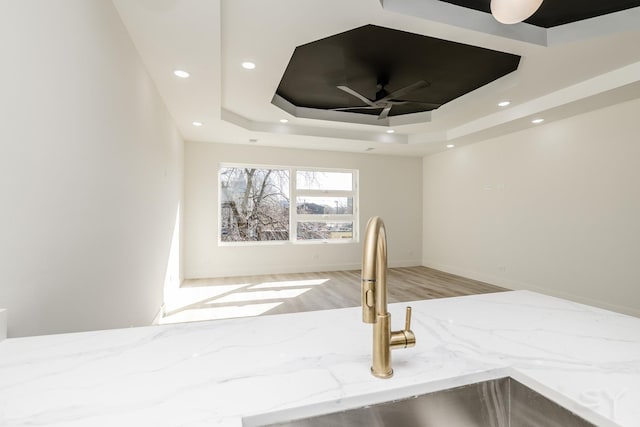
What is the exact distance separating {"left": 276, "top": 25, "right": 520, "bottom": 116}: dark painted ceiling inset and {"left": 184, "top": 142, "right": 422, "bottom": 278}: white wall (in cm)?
195

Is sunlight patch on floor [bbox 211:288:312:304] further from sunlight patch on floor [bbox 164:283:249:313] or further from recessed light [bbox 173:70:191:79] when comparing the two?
recessed light [bbox 173:70:191:79]

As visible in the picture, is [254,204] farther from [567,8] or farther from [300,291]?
[567,8]

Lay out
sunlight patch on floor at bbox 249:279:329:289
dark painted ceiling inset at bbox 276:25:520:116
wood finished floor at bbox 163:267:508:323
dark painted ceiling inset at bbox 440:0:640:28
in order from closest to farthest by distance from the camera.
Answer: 1. dark painted ceiling inset at bbox 440:0:640:28
2. dark painted ceiling inset at bbox 276:25:520:116
3. wood finished floor at bbox 163:267:508:323
4. sunlight patch on floor at bbox 249:279:329:289

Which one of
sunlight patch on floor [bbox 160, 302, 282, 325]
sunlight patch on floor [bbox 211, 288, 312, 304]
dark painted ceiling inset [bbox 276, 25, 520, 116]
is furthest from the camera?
sunlight patch on floor [bbox 211, 288, 312, 304]

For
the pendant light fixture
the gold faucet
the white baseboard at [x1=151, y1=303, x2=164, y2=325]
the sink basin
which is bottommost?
the white baseboard at [x1=151, y1=303, x2=164, y2=325]

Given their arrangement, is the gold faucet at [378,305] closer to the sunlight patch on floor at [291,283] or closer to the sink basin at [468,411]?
the sink basin at [468,411]

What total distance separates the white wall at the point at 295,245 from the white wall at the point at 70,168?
2.84m

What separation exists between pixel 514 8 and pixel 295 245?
478cm

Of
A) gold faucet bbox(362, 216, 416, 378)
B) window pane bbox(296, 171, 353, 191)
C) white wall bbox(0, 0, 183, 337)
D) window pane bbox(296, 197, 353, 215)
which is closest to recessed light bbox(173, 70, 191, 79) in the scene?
white wall bbox(0, 0, 183, 337)

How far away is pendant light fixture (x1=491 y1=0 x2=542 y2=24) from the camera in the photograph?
1454 mm

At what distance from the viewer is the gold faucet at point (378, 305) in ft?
1.92

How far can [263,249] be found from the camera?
558 cm

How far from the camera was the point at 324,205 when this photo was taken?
6059 mm

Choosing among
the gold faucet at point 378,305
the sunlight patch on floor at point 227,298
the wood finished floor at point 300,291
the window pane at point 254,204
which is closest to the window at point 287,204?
the window pane at point 254,204
